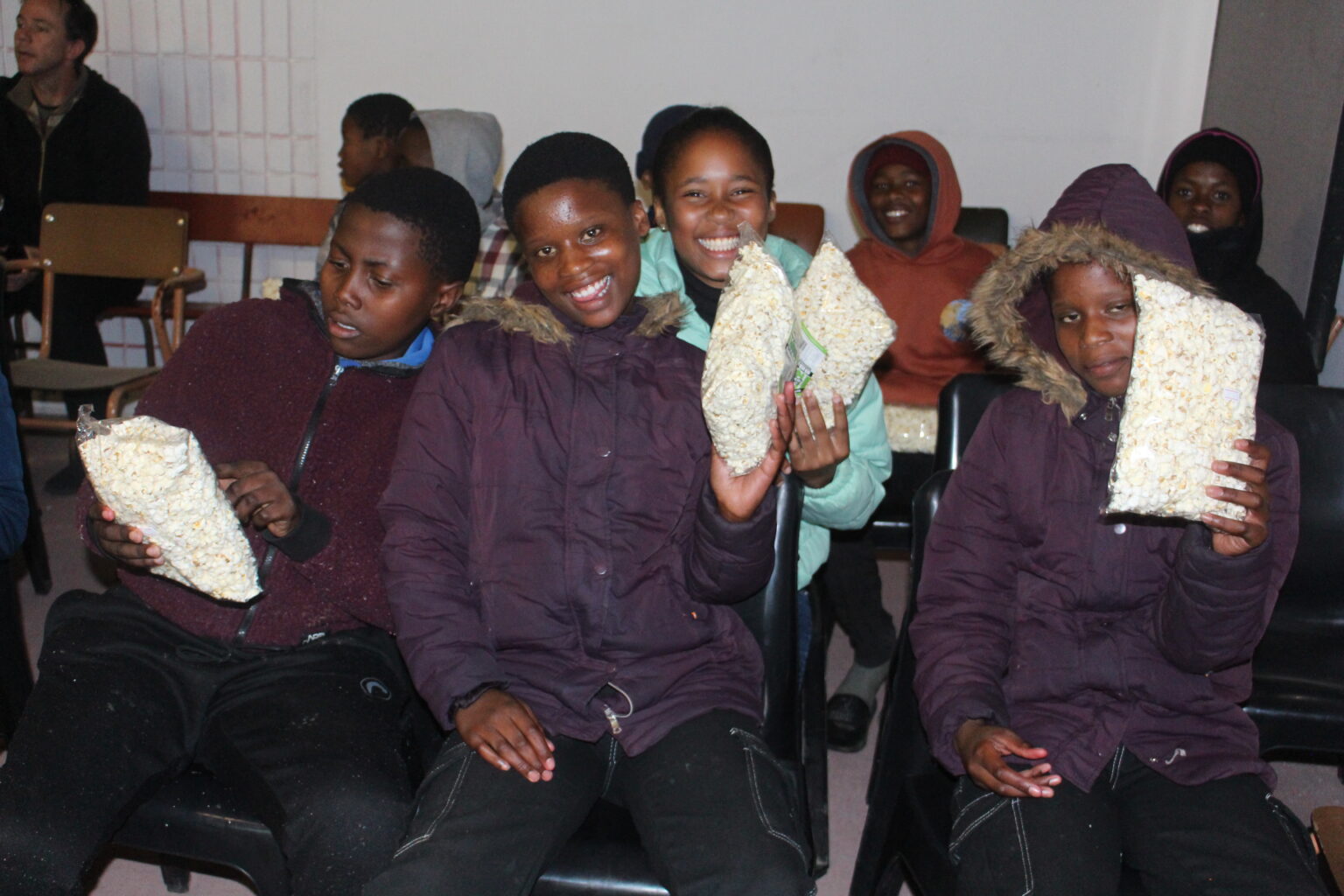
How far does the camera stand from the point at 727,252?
197cm

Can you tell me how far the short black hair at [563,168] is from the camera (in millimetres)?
1788

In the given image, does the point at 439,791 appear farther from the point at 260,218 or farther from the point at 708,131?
the point at 260,218

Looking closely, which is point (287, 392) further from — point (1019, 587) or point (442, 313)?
point (1019, 587)

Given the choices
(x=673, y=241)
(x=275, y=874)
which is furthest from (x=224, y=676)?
(x=673, y=241)

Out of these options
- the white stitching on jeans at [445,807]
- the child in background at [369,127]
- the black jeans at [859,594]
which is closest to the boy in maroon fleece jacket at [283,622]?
the white stitching on jeans at [445,807]

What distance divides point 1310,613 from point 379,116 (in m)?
3.55

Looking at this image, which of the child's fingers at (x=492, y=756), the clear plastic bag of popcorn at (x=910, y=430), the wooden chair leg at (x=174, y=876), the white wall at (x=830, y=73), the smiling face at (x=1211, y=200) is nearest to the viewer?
the child's fingers at (x=492, y=756)

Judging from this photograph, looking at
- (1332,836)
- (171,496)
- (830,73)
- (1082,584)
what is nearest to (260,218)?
(830,73)

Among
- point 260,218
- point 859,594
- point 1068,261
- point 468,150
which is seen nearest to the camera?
point 1068,261

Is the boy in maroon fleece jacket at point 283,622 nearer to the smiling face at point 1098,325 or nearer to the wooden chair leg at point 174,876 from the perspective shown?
the wooden chair leg at point 174,876

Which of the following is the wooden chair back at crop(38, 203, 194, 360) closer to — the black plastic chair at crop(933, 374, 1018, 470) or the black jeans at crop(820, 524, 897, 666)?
the black jeans at crop(820, 524, 897, 666)

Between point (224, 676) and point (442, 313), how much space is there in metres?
0.72

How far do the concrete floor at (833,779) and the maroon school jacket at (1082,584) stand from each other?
806 millimetres

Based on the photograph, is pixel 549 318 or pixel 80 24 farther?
pixel 80 24
